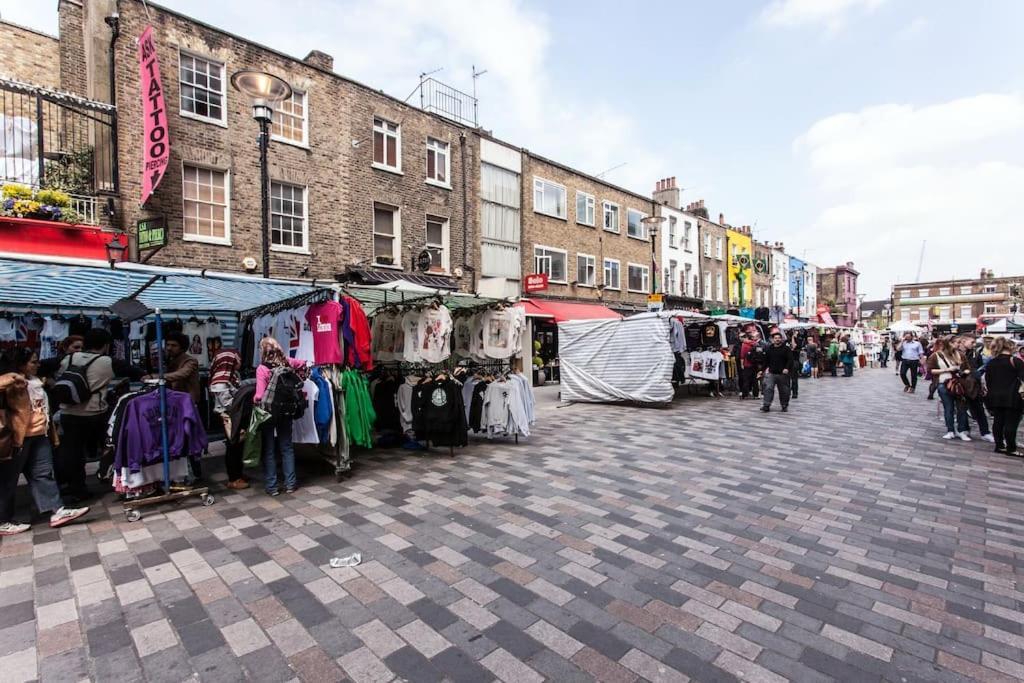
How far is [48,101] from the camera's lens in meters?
10.2

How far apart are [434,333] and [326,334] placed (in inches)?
64.0

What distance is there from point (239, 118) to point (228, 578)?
42.7 feet

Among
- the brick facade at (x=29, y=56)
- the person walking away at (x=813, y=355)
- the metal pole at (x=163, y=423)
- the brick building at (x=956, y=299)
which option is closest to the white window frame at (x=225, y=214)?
the brick facade at (x=29, y=56)

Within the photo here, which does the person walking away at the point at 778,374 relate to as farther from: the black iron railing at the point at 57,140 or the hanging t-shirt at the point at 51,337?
the black iron railing at the point at 57,140

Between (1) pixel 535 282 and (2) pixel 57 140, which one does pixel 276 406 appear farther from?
(1) pixel 535 282

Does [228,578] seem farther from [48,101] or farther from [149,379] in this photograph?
[48,101]

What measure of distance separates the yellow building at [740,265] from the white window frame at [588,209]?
1574 cm

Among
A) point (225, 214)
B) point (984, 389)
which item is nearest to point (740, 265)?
point (984, 389)

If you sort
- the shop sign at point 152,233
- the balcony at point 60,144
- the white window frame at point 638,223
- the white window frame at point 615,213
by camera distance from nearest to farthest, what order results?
the shop sign at point 152,233 → the balcony at point 60,144 → the white window frame at point 615,213 → the white window frame at point 638,223

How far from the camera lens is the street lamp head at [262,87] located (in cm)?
708

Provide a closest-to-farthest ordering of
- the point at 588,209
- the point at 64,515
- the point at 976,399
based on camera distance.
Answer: the point at 64,515 < the point at 976,399 < the point at 588,209

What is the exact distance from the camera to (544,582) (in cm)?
354

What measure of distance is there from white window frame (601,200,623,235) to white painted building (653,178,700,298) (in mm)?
3502

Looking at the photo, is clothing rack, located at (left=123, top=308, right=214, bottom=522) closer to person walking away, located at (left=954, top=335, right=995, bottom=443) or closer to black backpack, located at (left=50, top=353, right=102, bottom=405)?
black backpack, located at (left=50, top=353, right=102, bottom=405)
